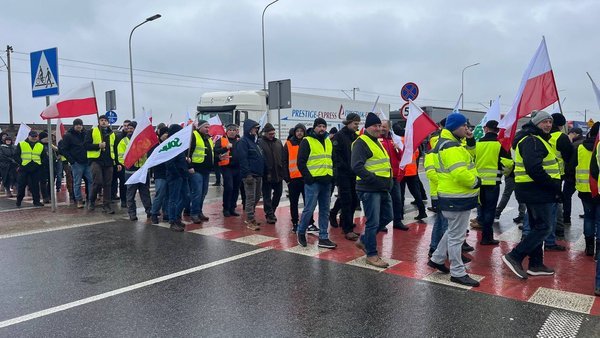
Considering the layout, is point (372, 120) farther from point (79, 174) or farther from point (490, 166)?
point (79, 174)

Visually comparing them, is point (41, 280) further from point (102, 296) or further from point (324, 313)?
point (324, 313)

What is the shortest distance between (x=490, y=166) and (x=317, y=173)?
2443 mm

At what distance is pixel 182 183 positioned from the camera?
8.12 meters

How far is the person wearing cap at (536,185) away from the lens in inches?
197

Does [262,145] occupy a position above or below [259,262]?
above

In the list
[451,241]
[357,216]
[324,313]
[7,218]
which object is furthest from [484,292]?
[7,218]

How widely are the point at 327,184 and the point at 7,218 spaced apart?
21.6ft

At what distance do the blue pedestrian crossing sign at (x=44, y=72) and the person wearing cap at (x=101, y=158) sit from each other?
1074mm

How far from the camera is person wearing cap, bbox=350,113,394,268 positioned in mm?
5578

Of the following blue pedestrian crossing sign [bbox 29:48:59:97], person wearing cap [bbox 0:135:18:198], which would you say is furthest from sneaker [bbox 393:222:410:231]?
person wearing cap [bbox 0:135:18:198]

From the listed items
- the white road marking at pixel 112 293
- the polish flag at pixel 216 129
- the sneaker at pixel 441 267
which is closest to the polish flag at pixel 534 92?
the sneaker at pixel 441 267

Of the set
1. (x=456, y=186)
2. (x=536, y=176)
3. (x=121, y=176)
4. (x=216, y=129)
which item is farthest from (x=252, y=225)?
(x=216, y=129)

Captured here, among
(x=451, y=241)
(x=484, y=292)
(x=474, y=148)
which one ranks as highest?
(x=474, y=148)

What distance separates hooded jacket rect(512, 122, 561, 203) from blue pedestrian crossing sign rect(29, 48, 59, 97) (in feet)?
28.0
